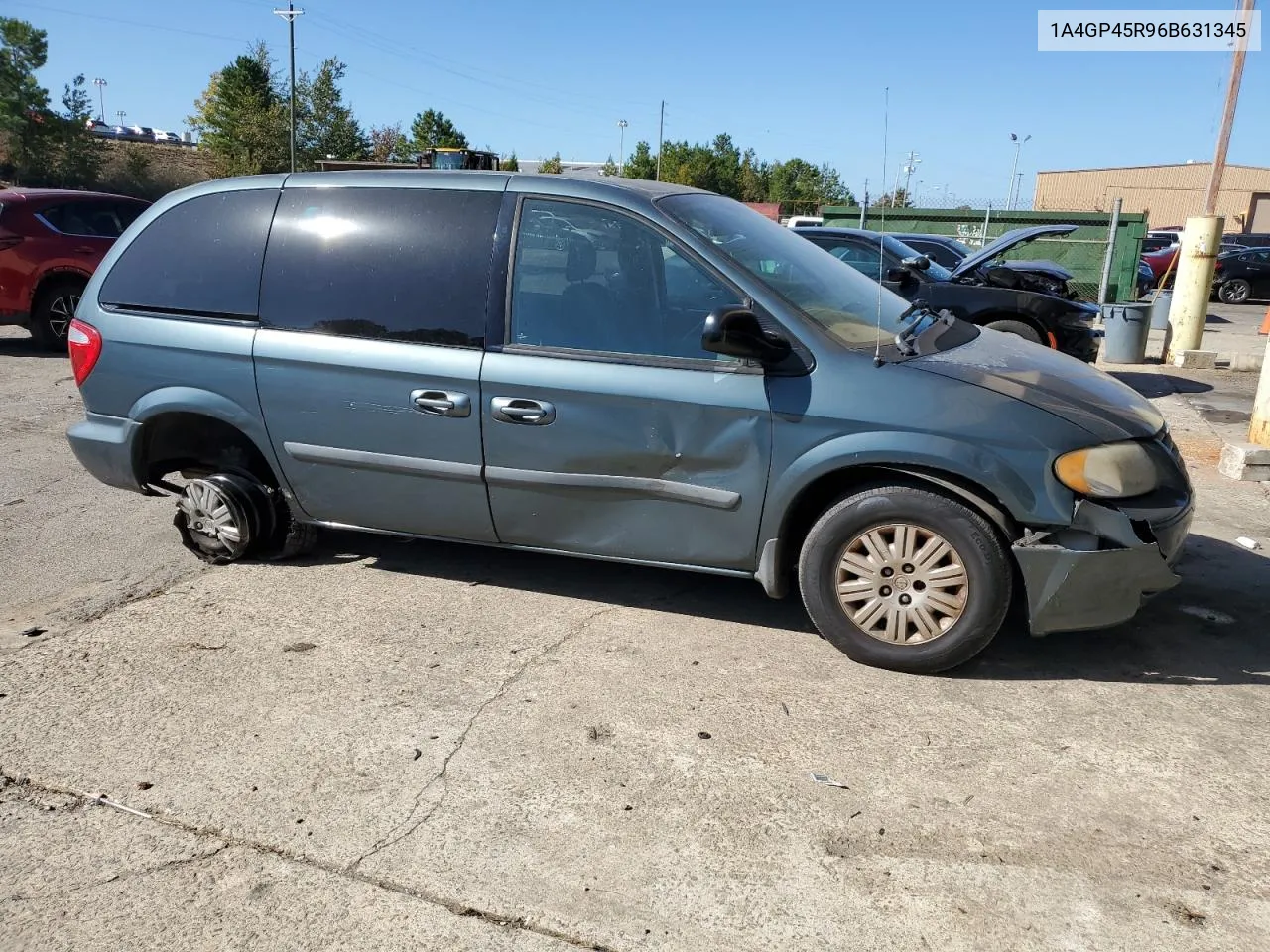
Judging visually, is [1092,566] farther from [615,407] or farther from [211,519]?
[211,519]

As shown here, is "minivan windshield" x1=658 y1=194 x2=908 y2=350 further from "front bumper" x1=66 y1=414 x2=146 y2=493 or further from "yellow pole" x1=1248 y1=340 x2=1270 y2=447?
"yellow pole" x1=1248 y1=340 x2=1270 y2=447

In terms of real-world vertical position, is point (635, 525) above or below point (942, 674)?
above

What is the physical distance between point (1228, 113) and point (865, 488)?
15.8 metres

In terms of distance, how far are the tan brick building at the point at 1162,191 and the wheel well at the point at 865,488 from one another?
5556 centimetres

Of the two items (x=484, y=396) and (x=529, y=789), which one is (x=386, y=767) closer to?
(x=529, y=789)

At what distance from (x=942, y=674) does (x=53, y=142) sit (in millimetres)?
47612

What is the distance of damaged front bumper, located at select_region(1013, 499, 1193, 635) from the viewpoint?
3.52 meters

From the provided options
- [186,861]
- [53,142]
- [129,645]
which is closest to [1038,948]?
[186,861]

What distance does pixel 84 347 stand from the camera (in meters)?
4.81

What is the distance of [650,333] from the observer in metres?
3.97

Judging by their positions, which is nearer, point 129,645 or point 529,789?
point 529,789

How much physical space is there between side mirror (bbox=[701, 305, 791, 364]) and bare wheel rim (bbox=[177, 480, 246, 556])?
2.51 metres

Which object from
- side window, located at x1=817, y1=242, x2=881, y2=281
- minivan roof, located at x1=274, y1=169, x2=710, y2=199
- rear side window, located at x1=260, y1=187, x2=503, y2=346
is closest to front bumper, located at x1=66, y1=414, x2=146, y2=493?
rear side window, located at x1=260, y1=187, x2=503, y2=346

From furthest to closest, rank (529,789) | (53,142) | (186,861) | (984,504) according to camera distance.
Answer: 1. (53,142)
2. (984,504)
3. (529,789)
4. (186,861)
